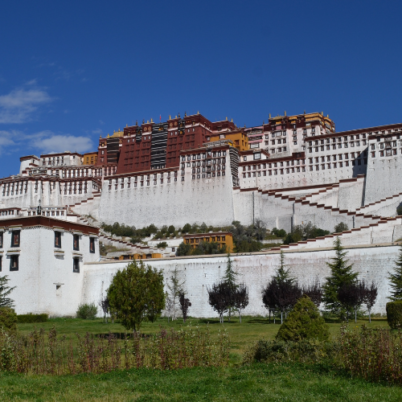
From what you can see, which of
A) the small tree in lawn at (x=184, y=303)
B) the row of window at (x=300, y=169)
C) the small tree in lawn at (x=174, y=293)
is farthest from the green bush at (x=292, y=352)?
the row of window at (x=300, y=169)

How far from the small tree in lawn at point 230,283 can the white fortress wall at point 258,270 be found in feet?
1.52

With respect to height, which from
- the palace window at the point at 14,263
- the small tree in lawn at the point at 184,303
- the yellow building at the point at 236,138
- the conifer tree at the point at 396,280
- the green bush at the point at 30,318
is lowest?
the green bush at the point at 30,318

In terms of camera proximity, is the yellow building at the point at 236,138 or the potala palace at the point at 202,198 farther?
the yellow building at the point at 236,138

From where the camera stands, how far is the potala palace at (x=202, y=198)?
1394 inches

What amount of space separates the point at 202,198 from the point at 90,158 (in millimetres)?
36910

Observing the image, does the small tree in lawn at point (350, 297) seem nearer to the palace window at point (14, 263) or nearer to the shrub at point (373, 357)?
the shrub at point (373, 357)

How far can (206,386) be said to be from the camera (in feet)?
35.4

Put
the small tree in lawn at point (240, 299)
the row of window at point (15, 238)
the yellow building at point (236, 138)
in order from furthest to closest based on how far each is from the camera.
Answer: the yellow building at point (236, 138) < the row of window at point (15, 238) < the small tree in lawn at point (240, 299)

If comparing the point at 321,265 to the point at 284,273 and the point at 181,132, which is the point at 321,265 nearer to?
the point at 284,273

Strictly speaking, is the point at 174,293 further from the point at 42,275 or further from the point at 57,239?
the point at 57,239

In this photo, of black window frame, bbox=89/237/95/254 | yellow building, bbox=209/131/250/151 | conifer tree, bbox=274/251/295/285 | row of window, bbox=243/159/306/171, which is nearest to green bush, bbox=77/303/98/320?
black window frame, bbox=89/237/95/254

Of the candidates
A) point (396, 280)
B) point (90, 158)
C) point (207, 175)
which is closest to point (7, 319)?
point (396, 280)

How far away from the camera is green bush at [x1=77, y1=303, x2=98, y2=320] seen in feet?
119

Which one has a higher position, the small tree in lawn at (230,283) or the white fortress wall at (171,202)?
the white fortress wall at (171,202)
